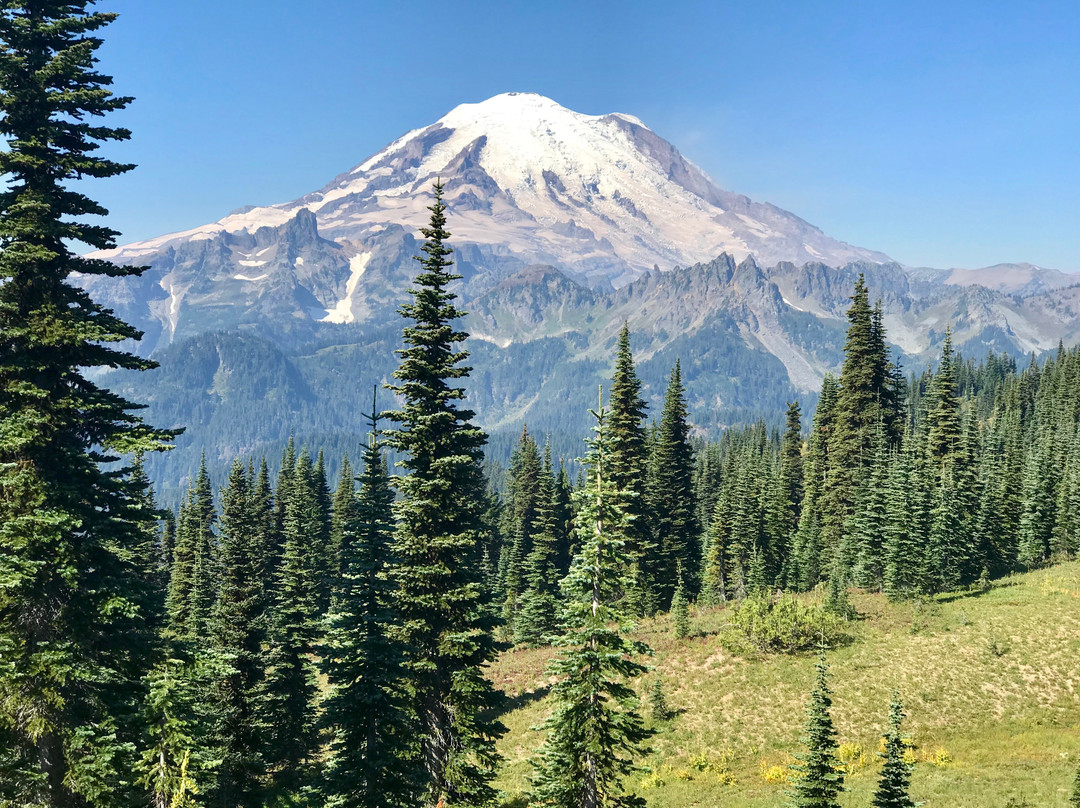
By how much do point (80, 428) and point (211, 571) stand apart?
117 ft

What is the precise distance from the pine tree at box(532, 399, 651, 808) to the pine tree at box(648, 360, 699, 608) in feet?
147

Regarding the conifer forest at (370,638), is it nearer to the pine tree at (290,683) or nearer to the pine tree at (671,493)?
the pine tree at (290,683)

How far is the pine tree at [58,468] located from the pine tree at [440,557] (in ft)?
25.1

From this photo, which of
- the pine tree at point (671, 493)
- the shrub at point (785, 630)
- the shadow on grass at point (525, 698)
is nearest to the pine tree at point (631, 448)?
the pine tree at point (671, 493)

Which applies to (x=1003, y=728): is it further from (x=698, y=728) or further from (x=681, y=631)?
(x=681, y=631)

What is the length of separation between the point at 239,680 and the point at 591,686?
74.3 feet

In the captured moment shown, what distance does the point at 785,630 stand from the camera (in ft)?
134

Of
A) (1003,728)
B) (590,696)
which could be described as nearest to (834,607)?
(1003,728)

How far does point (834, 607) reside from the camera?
43.3 meters

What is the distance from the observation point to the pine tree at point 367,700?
18469mm

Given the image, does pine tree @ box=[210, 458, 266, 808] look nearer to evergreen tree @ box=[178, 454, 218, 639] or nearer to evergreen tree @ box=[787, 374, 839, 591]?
evergreen tree @ box=[178, 454, 218, 639]

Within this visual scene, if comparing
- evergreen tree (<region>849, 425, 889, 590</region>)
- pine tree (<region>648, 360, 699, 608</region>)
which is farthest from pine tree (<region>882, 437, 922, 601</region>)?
pine tree (<region>648, 360, 699, 608</region>)

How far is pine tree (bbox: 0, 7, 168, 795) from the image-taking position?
1408 centimetres

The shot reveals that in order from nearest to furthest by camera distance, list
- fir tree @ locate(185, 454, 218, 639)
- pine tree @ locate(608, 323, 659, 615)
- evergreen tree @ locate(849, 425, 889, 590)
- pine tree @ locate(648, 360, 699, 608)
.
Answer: fir tree @ locate(185, 454, 218, 639) → evergreen tree @ locate(849, 425, 889, 590) → pine tree @ locate(608, 323, 659, 615) → pine tree @ locate(648, 360, 699, 608)
